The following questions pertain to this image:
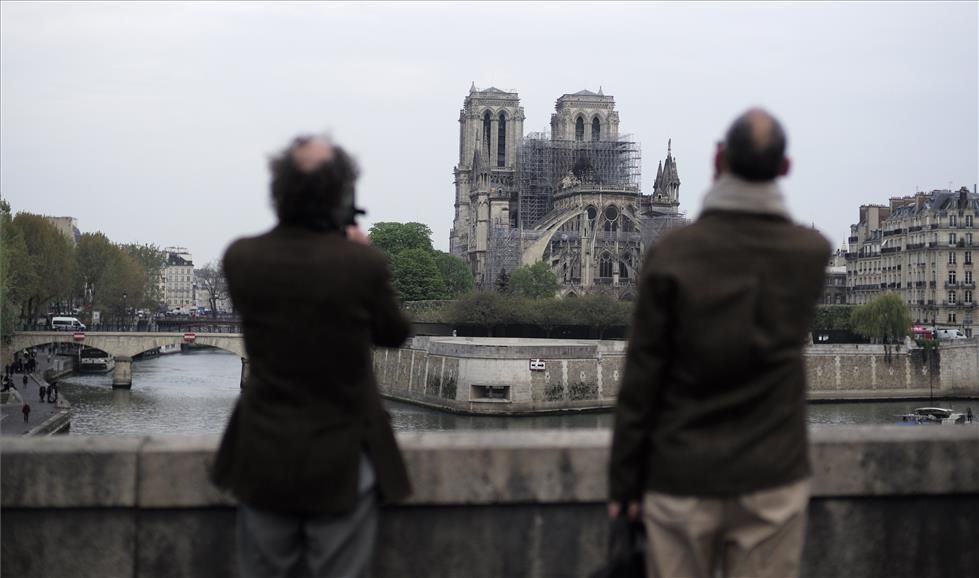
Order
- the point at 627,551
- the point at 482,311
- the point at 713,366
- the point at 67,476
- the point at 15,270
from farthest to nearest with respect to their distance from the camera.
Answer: the point at 482,311 → the point at 15,270 → the point at 67,476 → the point at 627,551 → the point at 713,366

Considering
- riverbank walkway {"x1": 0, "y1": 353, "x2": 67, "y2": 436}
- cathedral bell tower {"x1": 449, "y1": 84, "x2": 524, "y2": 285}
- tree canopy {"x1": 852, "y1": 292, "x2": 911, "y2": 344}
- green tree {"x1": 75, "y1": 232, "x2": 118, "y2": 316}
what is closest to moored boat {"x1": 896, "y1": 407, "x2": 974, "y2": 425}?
tree canopy {"x1": 852, "y1": 292, "x2": 911, "y2": 344}

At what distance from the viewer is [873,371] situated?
5038cm

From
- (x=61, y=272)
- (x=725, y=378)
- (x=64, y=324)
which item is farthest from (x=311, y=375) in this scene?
(x=64, y=324)

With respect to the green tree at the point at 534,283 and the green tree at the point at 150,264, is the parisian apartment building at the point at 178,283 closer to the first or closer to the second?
the green tree at the point at 150,264

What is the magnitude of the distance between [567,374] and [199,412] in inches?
540

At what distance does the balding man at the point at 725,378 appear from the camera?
295 cm

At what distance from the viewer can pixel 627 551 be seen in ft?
10.0

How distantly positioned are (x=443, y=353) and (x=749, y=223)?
137 ft

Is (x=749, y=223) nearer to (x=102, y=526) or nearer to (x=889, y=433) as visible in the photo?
(x=889, y=433)

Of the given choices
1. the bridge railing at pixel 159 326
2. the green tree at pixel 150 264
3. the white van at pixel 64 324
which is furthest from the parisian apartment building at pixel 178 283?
the white van at pixel 64 324

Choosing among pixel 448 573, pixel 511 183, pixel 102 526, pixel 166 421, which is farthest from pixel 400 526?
pixel 511 183

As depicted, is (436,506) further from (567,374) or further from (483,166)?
(483,166)

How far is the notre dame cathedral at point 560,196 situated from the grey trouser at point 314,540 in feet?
238

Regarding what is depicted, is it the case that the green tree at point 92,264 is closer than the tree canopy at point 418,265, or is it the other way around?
the green tree at point 92,264
